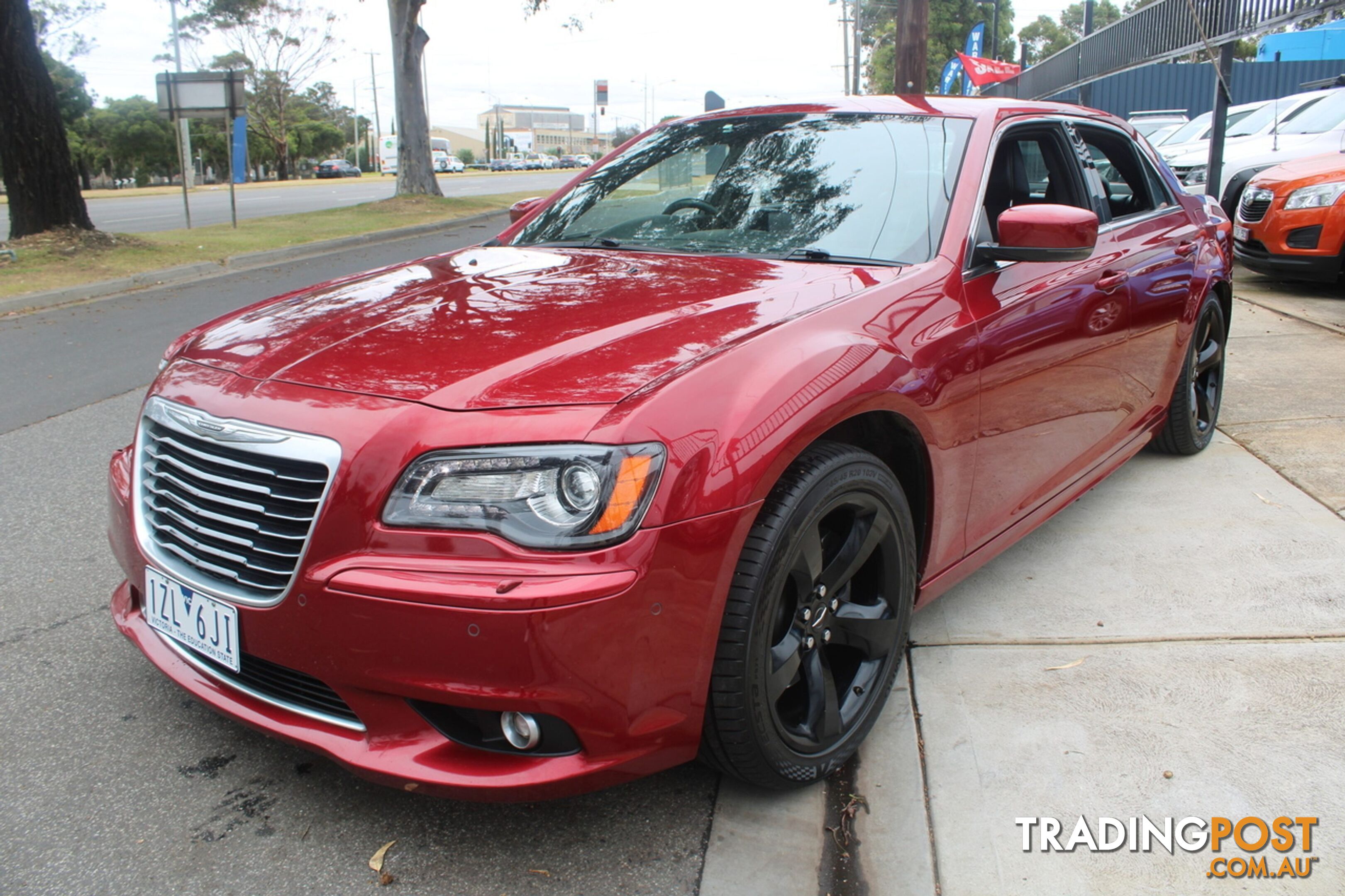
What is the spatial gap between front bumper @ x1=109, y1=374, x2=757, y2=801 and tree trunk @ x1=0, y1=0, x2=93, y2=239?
1249 centimetres

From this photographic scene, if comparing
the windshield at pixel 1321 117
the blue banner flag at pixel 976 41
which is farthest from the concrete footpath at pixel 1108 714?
the blue banner flag at pixel 976 41

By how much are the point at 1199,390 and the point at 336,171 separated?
233 ft

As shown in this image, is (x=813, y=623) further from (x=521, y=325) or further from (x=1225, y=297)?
(x=1225, y=297)

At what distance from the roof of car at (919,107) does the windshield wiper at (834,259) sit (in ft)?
2.45

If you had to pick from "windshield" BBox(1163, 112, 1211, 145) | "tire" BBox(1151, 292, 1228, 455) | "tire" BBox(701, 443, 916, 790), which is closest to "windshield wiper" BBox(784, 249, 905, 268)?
"tire" BBox(701, 443, 916, 790)

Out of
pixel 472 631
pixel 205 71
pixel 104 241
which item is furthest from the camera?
pixel 205 71

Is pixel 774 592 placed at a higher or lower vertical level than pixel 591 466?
lower

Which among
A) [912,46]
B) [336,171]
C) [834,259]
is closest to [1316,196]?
[912,46]

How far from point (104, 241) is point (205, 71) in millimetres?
4671

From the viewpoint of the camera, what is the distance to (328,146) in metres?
78.6

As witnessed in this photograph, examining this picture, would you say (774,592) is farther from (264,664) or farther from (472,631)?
(264,664)

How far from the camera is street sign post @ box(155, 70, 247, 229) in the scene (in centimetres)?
1603

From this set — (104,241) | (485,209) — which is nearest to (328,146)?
(485,209)

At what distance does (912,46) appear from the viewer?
523 inches
